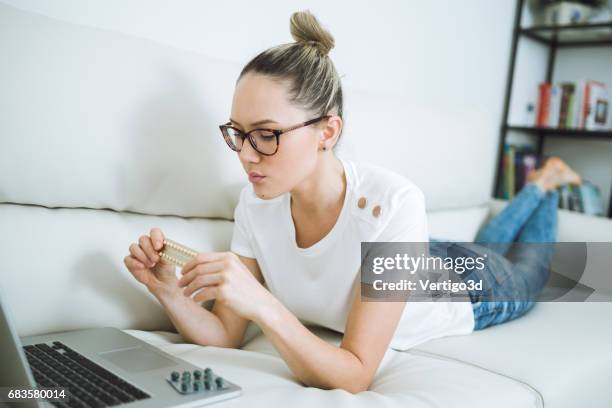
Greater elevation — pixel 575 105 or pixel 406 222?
pixel 575 105

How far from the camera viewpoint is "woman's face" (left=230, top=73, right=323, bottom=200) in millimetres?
1033

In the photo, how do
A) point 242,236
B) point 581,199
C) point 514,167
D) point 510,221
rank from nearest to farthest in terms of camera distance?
point 242,236
point 510,221
point 581,199
point 514,167

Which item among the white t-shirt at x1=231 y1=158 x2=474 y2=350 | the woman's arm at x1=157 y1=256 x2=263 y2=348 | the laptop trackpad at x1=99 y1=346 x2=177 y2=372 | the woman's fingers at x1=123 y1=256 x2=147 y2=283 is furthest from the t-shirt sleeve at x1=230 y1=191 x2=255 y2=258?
the laptop trackpad at x1=99 y1=346 x2=177 y2=372

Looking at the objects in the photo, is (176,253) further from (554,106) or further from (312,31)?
(554,106)

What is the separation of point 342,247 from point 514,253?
99cm

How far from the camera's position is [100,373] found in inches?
34.2

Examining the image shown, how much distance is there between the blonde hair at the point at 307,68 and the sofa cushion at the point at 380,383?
48 centimetres

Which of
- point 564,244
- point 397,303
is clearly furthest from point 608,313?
point 397,303

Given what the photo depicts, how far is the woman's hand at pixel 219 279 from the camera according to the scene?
2.83 ft

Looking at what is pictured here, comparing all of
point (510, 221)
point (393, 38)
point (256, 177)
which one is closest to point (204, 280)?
point (256, 177)

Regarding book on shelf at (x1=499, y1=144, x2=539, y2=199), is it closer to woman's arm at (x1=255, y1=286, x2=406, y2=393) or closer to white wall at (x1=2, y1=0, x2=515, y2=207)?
white wall at (x1=2, y1=0, x2=515, y2=207)

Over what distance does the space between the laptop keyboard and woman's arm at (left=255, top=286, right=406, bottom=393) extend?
9.0 inches

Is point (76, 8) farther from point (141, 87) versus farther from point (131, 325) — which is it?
point (131, 325)

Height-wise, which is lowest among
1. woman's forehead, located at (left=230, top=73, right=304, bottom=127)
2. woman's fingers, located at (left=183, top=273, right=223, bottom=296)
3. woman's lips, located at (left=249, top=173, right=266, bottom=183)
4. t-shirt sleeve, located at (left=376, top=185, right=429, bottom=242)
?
woman's fingers, located at (left=183, top=273, right=223, bottom=296)
